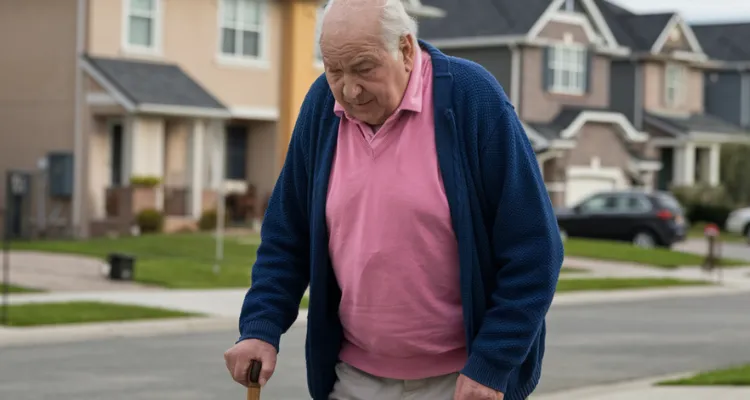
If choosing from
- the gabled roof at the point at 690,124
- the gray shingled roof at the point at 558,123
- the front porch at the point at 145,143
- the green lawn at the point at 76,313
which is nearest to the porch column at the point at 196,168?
the front porch at the point at 145,143

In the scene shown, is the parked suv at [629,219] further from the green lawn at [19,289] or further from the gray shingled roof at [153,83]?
the green lawn at [19,289]

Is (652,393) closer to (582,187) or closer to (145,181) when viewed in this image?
(145,181)

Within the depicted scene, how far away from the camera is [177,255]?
27672mm

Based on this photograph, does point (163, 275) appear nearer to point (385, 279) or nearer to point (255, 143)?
point (255, 143)

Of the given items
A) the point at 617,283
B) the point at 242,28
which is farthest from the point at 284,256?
the point at 242,28

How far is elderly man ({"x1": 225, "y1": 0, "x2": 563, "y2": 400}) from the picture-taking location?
4074 millimetres

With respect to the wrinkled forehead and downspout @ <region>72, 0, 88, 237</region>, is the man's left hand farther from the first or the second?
downspout @ <region>72, 0, 88, 237</region>

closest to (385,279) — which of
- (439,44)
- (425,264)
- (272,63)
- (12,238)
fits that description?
(425,264)

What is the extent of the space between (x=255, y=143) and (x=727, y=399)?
28.2 meters

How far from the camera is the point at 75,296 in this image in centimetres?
2030

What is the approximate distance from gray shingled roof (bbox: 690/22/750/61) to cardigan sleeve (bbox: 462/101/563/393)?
200ft

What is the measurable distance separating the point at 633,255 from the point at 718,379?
20.6m

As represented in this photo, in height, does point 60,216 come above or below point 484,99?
below

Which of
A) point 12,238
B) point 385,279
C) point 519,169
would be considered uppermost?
point 519,169
